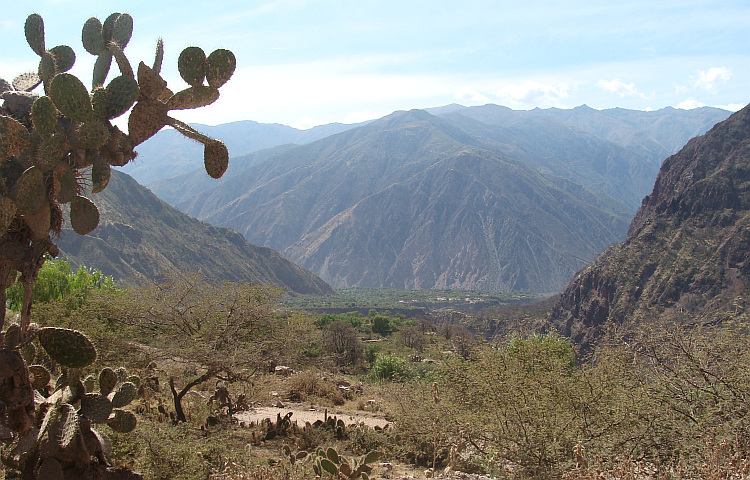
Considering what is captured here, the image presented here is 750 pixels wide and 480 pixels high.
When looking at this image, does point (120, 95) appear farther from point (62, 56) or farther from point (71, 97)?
point (62, 56)

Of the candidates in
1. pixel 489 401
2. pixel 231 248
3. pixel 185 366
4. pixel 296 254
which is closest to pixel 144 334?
pixel 185 366

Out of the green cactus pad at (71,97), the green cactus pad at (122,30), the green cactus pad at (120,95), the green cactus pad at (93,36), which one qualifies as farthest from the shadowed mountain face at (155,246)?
the green cactus pad at (71,97)

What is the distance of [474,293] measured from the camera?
502 ft

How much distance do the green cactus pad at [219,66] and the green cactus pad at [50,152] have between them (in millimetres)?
1476

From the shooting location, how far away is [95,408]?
5387 mm

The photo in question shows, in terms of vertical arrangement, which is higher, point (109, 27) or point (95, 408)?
point (109, 27)

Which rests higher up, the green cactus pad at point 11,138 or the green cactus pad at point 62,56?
the green cactus pad at point 62,56

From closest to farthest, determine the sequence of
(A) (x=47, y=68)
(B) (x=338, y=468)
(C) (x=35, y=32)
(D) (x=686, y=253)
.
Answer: (A) (x=47, y=68), (C) (x=35, y=32), (B) (x=338, y=468), (D) (x=686, y=253)

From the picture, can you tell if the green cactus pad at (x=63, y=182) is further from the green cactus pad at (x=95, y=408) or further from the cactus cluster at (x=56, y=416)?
the green cactus pad at (x=95, y=408)

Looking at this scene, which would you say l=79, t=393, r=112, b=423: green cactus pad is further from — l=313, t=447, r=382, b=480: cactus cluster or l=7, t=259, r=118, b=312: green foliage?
l=7, t=259, r=118, b=312: green foliage

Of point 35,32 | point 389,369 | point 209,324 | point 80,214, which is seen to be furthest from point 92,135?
point 389,369

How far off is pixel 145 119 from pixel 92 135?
611 millimetres

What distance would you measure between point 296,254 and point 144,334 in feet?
601

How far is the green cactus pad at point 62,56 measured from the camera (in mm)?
5922
